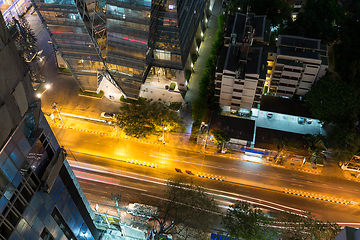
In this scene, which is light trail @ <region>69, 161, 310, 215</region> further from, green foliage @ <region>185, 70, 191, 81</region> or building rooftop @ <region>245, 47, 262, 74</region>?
green foliage @ <region>185, 70, 191, 81</region>

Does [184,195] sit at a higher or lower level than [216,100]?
lower

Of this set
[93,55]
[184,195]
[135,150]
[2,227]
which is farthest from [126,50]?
[2,227]

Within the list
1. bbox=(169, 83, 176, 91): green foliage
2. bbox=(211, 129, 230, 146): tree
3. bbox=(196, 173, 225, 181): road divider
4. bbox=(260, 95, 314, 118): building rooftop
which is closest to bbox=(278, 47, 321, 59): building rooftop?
bbox=(260, 95, 314, 118): building rooftop

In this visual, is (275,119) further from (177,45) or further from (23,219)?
(23,219)

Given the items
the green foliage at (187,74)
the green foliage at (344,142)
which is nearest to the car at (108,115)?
the green foliage at (187,74)

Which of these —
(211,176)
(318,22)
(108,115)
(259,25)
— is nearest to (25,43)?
(108,115)

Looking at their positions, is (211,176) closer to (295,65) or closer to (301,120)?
(301,120)
